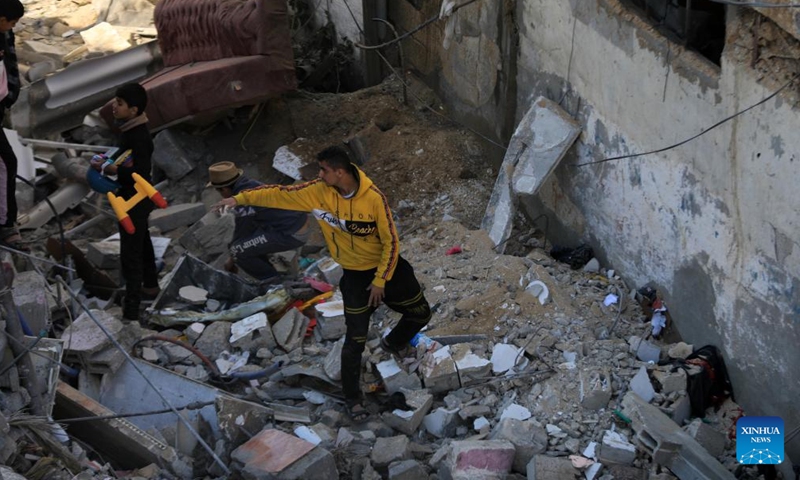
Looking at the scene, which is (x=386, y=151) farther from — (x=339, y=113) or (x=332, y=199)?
(x=332, y=199)

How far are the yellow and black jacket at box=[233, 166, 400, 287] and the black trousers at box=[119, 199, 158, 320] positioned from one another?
5.05 ft

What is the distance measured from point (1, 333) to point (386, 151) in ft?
16.2

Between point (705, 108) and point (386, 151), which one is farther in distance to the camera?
point (386, 151)

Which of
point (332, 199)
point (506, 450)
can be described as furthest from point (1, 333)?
point (506, 450)

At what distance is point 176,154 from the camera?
10.0 metres

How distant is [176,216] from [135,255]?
2256mm

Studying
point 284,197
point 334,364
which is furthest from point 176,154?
point 284,197

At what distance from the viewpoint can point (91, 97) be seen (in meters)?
10.9

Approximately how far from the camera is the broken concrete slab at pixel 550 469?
17.1 feet

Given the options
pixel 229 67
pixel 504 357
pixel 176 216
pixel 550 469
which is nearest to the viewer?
pixel 550 469

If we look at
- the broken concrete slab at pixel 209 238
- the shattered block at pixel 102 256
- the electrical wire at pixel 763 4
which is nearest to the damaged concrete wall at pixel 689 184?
the electrical wire at pixel 763 4

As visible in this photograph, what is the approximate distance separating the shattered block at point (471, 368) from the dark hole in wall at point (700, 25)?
243 cm

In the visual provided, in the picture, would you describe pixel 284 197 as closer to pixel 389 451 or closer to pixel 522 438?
pixel 389 451

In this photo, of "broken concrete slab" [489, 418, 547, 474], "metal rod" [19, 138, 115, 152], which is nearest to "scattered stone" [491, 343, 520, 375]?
"broken concrete slab" [489, 418, 547, 474]
